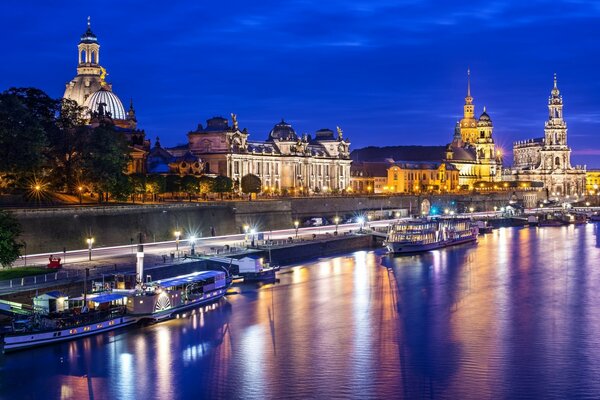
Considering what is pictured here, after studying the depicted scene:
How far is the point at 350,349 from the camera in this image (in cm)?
3791

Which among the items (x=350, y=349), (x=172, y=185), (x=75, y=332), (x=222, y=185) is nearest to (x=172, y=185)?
(x=172, y=185)

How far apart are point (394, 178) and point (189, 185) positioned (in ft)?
245

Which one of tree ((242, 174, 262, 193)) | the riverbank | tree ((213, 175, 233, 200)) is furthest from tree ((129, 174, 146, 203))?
tree ((242, 174, 262, 193))

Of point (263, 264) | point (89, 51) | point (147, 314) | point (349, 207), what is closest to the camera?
point (147, 314)

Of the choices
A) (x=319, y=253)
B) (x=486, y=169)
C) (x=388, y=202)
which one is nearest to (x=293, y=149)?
(x=388, y=202)

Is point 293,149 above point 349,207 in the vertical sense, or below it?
above

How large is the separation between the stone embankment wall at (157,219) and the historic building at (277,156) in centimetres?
1215

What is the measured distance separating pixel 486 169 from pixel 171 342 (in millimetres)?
163416

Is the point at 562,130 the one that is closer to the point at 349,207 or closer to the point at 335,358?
the point at 349,207

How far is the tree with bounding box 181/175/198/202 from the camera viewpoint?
286 ft

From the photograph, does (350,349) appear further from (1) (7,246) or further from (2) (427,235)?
(2) (427,235)

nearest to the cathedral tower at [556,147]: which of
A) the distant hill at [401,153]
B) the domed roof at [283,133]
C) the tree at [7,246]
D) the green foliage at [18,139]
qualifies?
the distant hill at [401,153]

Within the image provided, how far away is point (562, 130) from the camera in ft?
632

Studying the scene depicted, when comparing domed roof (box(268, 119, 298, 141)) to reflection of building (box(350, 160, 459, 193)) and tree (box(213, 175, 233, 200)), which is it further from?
tree (box(213, 175, 233, 200))
